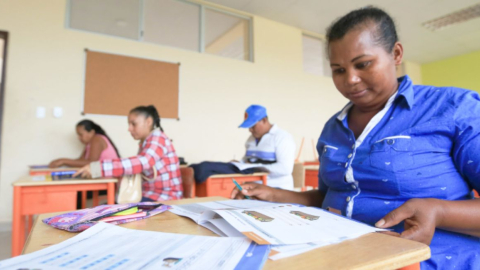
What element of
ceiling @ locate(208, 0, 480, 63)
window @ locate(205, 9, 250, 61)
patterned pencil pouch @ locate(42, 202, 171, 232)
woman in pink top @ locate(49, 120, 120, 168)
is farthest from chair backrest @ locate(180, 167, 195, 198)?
ceiling @ locate(208, 0, 480, 63)

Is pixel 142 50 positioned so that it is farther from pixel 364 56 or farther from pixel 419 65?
pixel 419 65

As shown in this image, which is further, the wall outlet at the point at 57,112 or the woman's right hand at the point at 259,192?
the wall outlet at the point at 57,112

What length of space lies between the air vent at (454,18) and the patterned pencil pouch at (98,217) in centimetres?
609

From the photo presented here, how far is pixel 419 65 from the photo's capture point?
25.2ft

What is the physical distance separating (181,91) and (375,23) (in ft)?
12.0

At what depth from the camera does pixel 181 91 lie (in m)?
4.24

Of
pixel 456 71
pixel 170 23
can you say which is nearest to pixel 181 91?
pixel 170 23

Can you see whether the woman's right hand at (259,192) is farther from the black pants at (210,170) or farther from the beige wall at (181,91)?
the beige wall at (181,91)

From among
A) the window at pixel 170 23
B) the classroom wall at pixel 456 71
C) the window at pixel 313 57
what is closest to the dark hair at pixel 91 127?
the window at pixel 170 23

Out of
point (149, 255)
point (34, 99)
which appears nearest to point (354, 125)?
point (149, 255)

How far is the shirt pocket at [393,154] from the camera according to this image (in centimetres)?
72

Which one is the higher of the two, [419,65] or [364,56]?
[419,65]

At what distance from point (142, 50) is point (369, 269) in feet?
13.5

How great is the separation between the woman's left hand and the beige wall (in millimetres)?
3698
